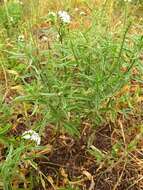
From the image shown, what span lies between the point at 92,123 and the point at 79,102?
0.68 ft

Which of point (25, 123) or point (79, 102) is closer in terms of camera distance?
point (79, 102)

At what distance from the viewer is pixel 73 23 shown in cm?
329

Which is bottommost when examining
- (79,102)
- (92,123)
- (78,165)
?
(78,165)

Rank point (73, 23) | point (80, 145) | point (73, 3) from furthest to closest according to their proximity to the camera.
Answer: point (73, 3) → point (73, 23) → point (80, 145)

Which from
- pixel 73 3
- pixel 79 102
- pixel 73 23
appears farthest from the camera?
pixel 73 3

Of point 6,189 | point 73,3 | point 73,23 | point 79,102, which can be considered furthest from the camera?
point 73,3

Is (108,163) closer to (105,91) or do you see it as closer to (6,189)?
(105,91)

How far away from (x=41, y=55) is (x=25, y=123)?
0.37m

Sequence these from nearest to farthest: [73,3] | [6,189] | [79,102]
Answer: [6,189], [79,102], [73,3]

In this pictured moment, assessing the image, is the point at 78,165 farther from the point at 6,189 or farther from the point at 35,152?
the point at 6,189

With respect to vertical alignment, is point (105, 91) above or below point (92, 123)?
above

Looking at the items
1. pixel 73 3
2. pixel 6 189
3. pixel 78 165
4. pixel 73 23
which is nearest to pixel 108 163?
pixel 78 165

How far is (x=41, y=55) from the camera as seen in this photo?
248 cm

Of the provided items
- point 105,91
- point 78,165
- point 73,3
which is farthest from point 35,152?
point 73,3
